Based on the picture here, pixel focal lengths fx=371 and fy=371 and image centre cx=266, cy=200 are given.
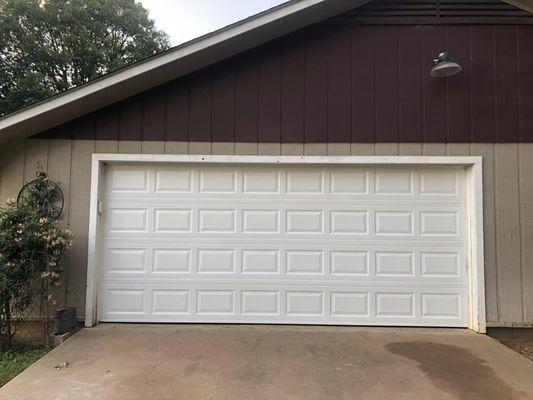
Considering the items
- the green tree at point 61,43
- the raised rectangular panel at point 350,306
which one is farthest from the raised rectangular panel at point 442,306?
the green tree at point 61,43

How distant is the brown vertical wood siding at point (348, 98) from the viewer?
16.1ft

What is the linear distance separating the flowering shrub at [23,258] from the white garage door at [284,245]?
25.3 inches

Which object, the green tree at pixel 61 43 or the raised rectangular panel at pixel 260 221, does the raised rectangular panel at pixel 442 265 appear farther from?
the green tree at pixel 61 43

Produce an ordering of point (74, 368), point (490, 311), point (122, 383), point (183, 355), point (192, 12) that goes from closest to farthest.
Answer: point (122, 383), point (74, 368), point (183, 355), point (490, 311), point (192, 12)

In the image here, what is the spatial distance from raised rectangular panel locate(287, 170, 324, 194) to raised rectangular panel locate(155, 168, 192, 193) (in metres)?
1.37

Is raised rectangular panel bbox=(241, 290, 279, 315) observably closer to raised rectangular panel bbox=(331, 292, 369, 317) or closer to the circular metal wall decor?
raised rectangular panel bbox=(331, 292, 369, 317)

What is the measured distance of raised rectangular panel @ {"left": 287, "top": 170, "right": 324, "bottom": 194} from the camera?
5.02m

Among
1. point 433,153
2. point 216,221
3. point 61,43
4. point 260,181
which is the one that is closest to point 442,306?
point 433,153

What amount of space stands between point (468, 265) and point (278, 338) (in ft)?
8.72

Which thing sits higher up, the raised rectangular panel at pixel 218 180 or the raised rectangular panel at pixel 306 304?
the raised rectangular panel at pixel 218 180

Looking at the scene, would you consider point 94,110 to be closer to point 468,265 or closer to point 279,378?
point 279,378

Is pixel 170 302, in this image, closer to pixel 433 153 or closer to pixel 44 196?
pixel 44 196

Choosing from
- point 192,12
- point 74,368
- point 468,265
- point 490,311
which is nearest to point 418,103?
point 468,265

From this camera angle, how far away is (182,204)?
5.00 m
